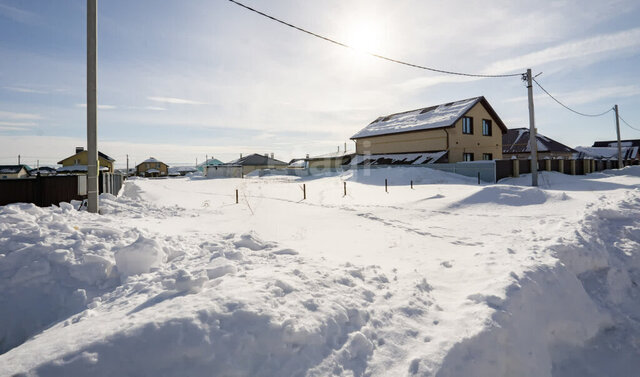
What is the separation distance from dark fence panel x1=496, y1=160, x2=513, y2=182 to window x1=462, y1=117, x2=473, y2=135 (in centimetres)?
556

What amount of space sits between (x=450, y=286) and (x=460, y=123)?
86.0 feet

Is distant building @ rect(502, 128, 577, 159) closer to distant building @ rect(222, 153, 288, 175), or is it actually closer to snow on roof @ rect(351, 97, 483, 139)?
snow on roof @ rect(351, 97, 483, 139)

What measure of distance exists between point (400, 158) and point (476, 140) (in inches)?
272

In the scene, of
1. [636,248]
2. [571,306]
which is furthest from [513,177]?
[571,306]

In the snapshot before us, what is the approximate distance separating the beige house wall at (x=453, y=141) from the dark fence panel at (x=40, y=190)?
25.6 m

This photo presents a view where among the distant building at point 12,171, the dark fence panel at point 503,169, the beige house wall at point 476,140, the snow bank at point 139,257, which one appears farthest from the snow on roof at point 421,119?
the distant building at point 12,171

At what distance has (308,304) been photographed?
3520 mm

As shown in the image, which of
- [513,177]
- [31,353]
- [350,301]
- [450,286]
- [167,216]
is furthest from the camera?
[513,177]

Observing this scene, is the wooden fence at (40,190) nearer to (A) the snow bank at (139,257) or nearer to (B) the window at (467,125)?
(A) the snow bank at (139,257)

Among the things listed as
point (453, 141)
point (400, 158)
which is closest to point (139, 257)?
point (453, 141)

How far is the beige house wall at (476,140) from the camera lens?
89.9 feet

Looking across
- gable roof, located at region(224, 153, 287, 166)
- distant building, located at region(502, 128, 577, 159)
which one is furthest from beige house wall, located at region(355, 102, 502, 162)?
gable roof, located at region(224, 153, 287, 166)

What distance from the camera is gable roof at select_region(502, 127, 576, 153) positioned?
38.7 metres

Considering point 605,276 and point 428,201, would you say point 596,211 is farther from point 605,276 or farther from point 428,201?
point 428,201
